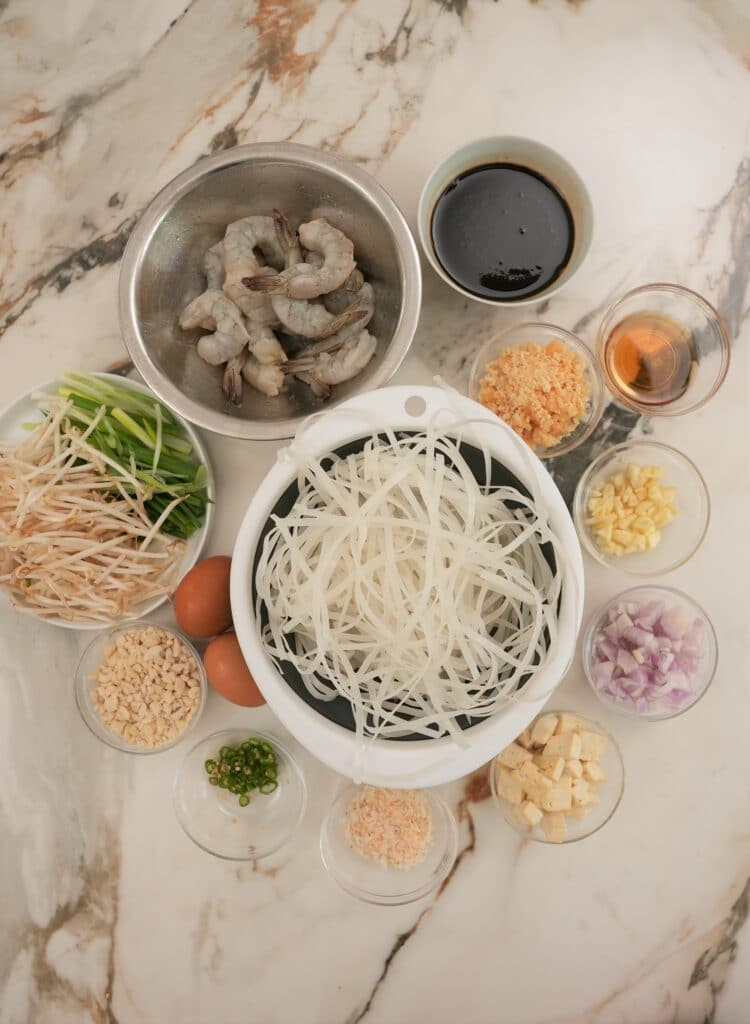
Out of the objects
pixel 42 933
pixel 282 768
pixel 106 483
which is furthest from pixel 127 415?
pixel 42 933

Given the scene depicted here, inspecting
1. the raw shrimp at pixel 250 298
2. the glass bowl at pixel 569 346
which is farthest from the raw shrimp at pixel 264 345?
the glass bowl at pixel 569 346

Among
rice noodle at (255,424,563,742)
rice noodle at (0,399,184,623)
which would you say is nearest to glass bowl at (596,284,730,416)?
rice noodle at (255,424,563,742)

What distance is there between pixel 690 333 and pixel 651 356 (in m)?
0.11

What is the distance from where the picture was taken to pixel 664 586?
188 cm

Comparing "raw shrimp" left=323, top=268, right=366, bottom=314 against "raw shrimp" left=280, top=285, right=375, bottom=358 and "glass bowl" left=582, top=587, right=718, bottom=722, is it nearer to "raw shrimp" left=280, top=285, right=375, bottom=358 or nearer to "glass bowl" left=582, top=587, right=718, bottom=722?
"raw shrimp" left=280, top=285, right=375, bottom=358

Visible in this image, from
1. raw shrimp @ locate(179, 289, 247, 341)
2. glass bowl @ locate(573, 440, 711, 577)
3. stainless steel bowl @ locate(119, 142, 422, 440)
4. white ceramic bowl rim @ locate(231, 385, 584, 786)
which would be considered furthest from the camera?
glass bowl @ locate(573, 440, 711, 577)

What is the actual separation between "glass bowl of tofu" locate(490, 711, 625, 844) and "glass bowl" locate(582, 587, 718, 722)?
0.08 metres

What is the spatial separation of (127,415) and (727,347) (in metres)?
1.37

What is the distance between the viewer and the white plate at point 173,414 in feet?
6.04

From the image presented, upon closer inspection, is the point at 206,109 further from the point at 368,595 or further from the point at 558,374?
the point at 368,595

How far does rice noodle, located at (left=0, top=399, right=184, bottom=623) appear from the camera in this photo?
5.84 feet

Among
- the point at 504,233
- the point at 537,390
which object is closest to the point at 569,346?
the point at 537,390

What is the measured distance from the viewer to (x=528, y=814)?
5.93 feet

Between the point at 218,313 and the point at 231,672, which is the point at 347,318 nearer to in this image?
the point at 218,313
